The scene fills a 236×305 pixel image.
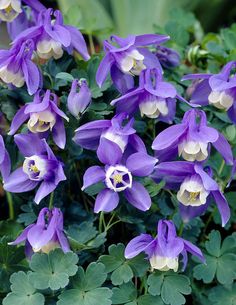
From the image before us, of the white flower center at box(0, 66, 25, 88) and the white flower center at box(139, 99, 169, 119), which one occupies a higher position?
the white flower center at box(0, 66, 25, 88)

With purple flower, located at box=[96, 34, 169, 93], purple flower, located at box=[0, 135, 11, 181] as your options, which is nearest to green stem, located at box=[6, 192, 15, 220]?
purple flower, located at box=[0, 135, 11, 181]

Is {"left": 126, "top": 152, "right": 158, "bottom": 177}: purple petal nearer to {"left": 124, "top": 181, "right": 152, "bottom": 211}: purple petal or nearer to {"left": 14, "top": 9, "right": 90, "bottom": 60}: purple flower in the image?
{"left": 124, "top": 181, "right": 152, "bottom": 211}: purple petal

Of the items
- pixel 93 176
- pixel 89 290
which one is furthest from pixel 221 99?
pixel 89 290

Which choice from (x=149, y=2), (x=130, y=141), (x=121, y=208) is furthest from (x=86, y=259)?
(x=149, y=2)

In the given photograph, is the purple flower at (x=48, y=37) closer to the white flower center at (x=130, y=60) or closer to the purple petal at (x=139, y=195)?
the white flower center at (x=130, y=60)

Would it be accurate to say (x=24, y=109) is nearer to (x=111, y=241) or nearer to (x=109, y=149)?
(x=109, y=149)
